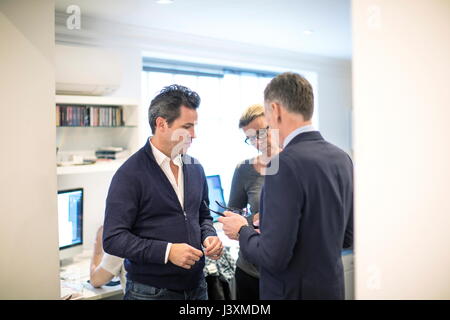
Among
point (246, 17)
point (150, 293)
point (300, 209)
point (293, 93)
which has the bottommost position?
point (150, 293)

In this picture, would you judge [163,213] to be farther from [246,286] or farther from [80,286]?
[80,286]

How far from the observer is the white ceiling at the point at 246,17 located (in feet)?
5.16

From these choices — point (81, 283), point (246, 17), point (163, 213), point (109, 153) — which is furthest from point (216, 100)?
point (163, 213)

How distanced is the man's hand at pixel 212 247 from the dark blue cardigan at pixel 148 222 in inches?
1.1

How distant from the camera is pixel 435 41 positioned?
0.69 m

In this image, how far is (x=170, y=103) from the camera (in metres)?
0.97

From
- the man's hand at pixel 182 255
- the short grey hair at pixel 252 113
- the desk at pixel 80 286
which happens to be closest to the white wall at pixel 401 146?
the man's hand at pixel 182 255

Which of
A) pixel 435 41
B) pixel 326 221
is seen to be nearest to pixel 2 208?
pixel 326 221

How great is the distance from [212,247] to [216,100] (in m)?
1.82

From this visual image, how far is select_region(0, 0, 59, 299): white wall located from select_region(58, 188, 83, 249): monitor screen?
0.78 meters

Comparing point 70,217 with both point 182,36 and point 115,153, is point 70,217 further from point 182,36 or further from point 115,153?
point 182,36

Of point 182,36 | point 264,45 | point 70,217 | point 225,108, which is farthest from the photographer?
point 225,108
